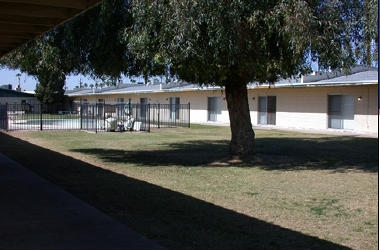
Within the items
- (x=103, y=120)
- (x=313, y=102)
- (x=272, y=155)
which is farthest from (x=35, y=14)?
(x=313, y=102)

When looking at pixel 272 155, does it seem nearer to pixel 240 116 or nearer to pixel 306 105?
pixel 240 116

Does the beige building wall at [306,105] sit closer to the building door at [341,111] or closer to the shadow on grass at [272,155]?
the building door at [341,111]

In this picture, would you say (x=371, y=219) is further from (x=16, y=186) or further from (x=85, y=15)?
(x=85, y=15)

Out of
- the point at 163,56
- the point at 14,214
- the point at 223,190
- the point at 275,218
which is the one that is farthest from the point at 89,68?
the point at 275,218

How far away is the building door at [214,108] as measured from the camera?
124 feet

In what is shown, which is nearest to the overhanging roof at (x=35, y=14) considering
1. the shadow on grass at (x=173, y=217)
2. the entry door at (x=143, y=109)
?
the shadow on grass at (x=173, y=217)

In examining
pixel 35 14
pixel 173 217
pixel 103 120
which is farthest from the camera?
pixel 103 120

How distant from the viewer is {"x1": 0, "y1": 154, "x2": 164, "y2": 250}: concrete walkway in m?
5.74

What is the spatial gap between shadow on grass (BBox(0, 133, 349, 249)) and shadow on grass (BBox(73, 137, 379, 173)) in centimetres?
351

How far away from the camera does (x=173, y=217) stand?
24.8 feet

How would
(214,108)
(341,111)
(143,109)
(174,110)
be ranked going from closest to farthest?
(341,111), (214,108), (143,109), (174,110)

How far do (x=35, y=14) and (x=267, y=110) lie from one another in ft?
88.1

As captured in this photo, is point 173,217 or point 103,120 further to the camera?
point 103,120

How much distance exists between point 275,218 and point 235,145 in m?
7.38
